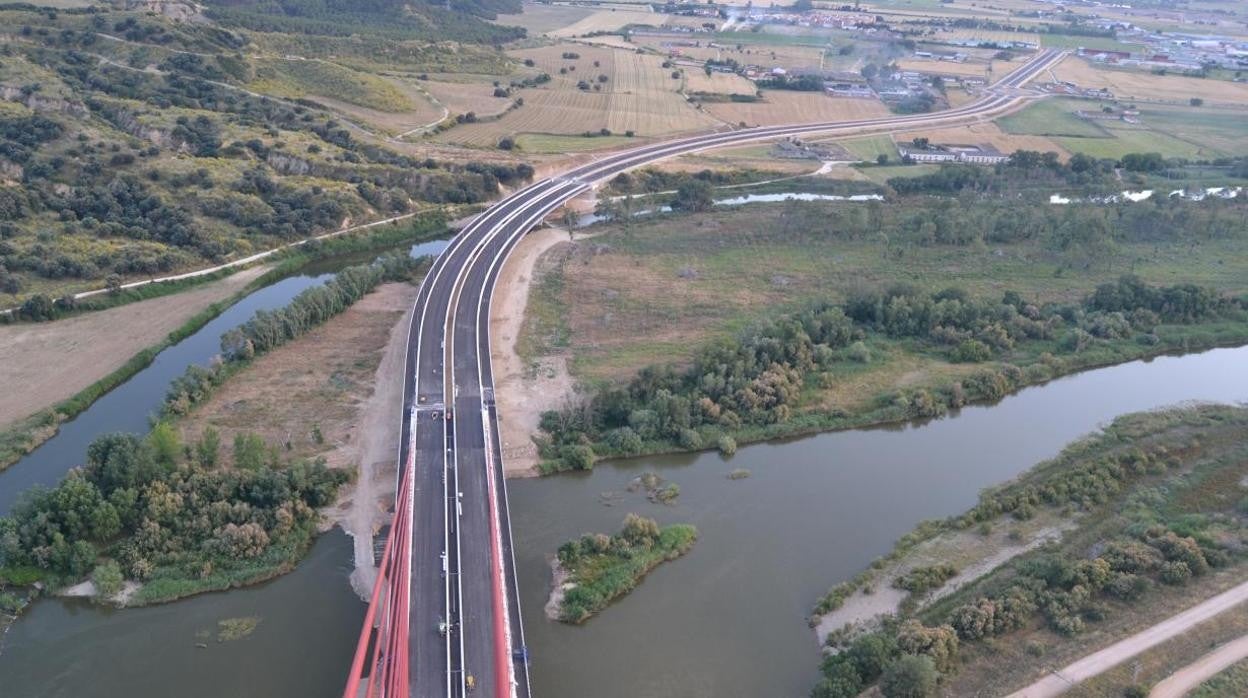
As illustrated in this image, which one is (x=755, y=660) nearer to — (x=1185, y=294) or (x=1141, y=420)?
(x=1141, y=420)

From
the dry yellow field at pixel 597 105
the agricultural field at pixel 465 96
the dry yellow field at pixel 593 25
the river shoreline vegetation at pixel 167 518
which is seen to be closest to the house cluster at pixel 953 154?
the dry yellow field at pixel 597 105

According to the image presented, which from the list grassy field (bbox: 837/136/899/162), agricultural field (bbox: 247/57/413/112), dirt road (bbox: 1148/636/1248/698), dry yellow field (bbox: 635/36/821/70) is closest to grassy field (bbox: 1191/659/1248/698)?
dirt road (bbox: 1148/636/1248/698)

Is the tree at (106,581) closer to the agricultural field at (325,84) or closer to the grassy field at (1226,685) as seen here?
the grassy field at (1226,685)

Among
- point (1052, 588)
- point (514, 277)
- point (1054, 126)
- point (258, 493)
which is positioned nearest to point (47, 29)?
point (514, 277)

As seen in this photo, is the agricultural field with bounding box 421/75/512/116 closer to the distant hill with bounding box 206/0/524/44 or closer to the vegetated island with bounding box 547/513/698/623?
the distant hill with bounding box 206/0/524/44

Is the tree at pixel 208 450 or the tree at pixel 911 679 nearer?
the tree at pixel 911 679

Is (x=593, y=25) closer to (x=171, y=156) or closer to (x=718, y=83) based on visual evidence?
(x=718, y=83)
